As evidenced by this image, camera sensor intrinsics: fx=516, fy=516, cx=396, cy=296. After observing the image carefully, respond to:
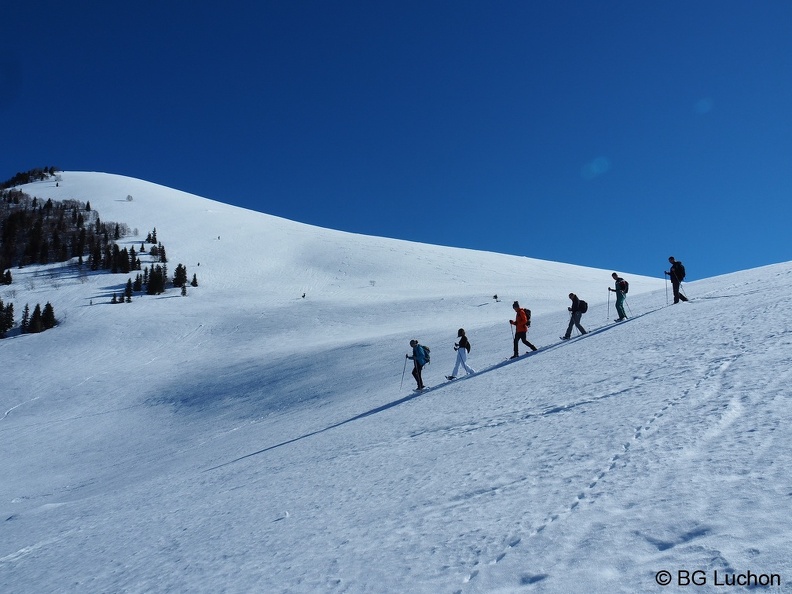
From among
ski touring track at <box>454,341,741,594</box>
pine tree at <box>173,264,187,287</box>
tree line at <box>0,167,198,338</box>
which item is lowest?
ski touring track at <box>454,341,741,594</box>

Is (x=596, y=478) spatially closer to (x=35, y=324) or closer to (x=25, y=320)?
(x=35, y=324)

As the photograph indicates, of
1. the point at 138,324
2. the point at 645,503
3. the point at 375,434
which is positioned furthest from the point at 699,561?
the point at 138,324

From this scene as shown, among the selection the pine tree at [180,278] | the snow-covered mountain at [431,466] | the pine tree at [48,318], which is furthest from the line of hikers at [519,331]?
the pine tree at [180,278]

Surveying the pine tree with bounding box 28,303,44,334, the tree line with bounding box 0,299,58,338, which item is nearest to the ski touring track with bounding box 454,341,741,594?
the pine tree with bounding box 28,303,44,334

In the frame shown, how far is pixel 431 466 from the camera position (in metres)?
7.53

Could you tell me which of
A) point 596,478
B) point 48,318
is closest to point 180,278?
point 48,318

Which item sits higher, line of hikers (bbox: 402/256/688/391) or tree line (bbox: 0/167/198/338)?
tree line (bbox: 0/167/198/338)

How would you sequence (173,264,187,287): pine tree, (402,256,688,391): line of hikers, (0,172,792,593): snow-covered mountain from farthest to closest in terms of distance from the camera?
1. (173,264,187,287): pine tree
2. (402,256,688,391): line of hikers
3. (0,172,792,593): snow-covered mountain

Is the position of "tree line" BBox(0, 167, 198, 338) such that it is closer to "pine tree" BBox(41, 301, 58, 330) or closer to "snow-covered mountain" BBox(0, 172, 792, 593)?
"pine tree" BBox(41, 301, 58, 330)

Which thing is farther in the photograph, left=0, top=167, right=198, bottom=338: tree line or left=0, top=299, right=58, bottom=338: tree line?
left=0, top=167, right=198, bottom=338: tree line

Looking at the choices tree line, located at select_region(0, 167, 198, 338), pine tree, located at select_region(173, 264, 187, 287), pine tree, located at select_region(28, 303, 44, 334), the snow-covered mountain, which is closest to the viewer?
the snow-covered mountain

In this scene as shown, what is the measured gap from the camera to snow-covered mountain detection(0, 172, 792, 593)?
14.0 ft

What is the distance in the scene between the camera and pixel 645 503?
4.54 metres

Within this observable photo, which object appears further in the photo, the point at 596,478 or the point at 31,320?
the point at 31,320
